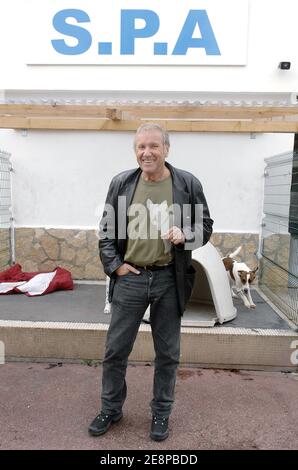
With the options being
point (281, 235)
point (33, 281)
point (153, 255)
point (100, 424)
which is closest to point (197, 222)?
point (153, 255)

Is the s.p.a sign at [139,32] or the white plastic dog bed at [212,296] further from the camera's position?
the s.p.a sign at [139,32]

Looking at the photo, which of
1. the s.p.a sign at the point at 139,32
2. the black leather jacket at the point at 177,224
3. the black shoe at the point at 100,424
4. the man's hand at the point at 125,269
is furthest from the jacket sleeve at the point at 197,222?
the s.p.a sign at the point at 139,32

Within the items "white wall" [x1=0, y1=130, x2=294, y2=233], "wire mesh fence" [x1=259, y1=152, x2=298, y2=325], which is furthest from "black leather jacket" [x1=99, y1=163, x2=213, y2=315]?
"white wall" [x1=0, y1=130, x2=294, y2=233]

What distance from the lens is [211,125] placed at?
486 centimetres

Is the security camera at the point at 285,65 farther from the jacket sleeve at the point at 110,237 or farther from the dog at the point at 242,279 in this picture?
the jacket sleeve at the point at 110,237

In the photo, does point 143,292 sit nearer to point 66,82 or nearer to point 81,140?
point 81,140

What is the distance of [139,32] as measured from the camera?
605 cm

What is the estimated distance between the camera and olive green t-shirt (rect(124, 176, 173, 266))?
2.76 m

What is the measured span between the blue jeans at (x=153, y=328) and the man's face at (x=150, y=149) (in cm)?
71

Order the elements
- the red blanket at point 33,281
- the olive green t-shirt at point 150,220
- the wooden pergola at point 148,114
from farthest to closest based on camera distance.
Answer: the red blanket at point 33,281, the wooden pergola at point 148,114, the olive green t-shirt at point 150,220

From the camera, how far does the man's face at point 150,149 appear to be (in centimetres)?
263

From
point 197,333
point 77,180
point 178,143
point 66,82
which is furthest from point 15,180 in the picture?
point 197,333

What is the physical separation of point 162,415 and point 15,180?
15.0 ft

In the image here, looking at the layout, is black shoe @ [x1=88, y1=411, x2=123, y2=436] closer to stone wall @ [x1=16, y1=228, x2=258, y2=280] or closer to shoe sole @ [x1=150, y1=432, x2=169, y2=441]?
shoe sole @ [x1=150, y1=432, x2=169, y2=441]
